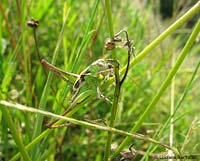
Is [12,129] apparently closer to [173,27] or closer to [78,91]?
[78,91]

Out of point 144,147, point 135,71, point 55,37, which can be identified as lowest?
point 144,147

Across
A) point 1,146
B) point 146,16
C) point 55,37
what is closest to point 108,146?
point 1,146

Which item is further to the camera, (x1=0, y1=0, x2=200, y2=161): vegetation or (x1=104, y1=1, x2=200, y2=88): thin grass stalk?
(x1=0, y1=0, x2=200, y2=161): vegetation

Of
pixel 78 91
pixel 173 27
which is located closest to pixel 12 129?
pixel 78 91

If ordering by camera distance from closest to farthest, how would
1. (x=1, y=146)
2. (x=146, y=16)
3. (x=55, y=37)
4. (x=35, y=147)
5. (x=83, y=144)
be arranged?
1. (x=35, y=147)
2. (x=1, y=146)
3. (x=83, y=144)
4. (x=55, y=37)
5. (x=146, y=16)

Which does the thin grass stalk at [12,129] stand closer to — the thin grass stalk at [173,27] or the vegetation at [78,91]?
the vegetation at [78,91]

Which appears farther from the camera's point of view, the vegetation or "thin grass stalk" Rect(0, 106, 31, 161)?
the vegetation

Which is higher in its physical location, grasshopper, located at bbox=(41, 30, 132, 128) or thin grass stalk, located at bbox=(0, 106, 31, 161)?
grasshopper, located at bbox=(41, 30, 132, 128)

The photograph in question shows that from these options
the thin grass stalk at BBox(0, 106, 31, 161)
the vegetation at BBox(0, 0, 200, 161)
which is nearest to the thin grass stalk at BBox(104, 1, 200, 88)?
the vegetation at BBox(0, 0, 200, 161)

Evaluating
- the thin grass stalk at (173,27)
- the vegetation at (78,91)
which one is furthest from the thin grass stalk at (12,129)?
the thin grass stalk at (173,27)

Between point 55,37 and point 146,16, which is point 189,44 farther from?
point 146,16

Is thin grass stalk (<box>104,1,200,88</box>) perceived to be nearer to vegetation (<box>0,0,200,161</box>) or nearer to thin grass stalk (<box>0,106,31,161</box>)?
vegetation (<box>0,0,200,161</box>)
